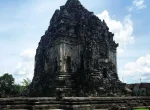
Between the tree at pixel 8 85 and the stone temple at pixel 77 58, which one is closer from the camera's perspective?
the stone temple at pixel 77 58

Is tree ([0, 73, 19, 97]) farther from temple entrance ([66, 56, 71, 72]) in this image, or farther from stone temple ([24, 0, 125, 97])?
temple entrance ([66, 56, 71, 72])

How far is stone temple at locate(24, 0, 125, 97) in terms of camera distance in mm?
26125

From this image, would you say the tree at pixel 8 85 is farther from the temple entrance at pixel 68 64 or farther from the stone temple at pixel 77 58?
A: the temple entrance at pixel 68 64

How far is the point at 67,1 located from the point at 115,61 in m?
9.89

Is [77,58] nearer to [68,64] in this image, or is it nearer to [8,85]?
[68,64]

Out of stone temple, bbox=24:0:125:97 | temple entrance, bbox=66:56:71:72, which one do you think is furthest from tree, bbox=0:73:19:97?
temple entrance, bbox=66:56:71:72

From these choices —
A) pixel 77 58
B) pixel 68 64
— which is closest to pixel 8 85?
pixel 68 64

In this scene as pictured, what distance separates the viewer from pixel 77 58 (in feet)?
95.0

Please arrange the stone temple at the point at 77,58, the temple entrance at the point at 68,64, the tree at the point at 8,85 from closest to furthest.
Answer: the stone temple at the point at 77,58 < the temple entrance at the point at 68,64 < the tree at the point at 8,85

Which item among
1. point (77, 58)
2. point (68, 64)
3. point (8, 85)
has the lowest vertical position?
point (8, 85)

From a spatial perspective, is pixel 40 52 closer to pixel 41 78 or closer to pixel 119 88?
pixel 41 78

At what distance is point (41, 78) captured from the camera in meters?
30.3

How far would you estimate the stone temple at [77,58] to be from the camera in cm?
2612

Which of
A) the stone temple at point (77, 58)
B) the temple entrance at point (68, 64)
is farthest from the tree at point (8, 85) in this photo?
the temple entrance at point (68, 64)
